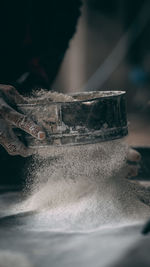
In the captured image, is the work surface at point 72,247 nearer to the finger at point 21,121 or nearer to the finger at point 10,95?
the finger at point 21,121

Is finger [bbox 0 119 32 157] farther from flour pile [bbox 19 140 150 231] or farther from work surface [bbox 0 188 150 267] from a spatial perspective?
work surface [bbox 0 188 150 267]

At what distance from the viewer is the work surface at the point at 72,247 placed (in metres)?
1.11

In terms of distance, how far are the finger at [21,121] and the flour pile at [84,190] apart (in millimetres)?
97

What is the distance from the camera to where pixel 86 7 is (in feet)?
14.4

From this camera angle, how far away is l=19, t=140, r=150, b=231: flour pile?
4.81 ft

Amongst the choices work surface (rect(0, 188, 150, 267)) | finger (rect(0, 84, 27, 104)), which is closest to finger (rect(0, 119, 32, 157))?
finger (rect(0, 84, 27, 104))

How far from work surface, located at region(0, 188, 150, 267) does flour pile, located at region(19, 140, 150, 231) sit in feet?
0.24

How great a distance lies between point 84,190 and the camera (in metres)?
1.62

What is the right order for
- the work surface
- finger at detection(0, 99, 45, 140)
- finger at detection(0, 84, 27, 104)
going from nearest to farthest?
the work surface < finger at detection(0, 99, 45, 140) < finger at detection(0, 84, 27, 104)

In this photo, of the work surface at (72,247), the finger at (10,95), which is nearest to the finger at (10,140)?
the finger at (10,95)

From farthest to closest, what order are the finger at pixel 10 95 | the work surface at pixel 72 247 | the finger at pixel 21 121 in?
1. the finger at pixel 10 95
2. the finger at pixel 21 121
3. the work surface at pixel 72 247

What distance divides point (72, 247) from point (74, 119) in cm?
41

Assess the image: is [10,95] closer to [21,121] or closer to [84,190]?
[21,121]

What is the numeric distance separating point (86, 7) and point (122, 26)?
0.37 metres
